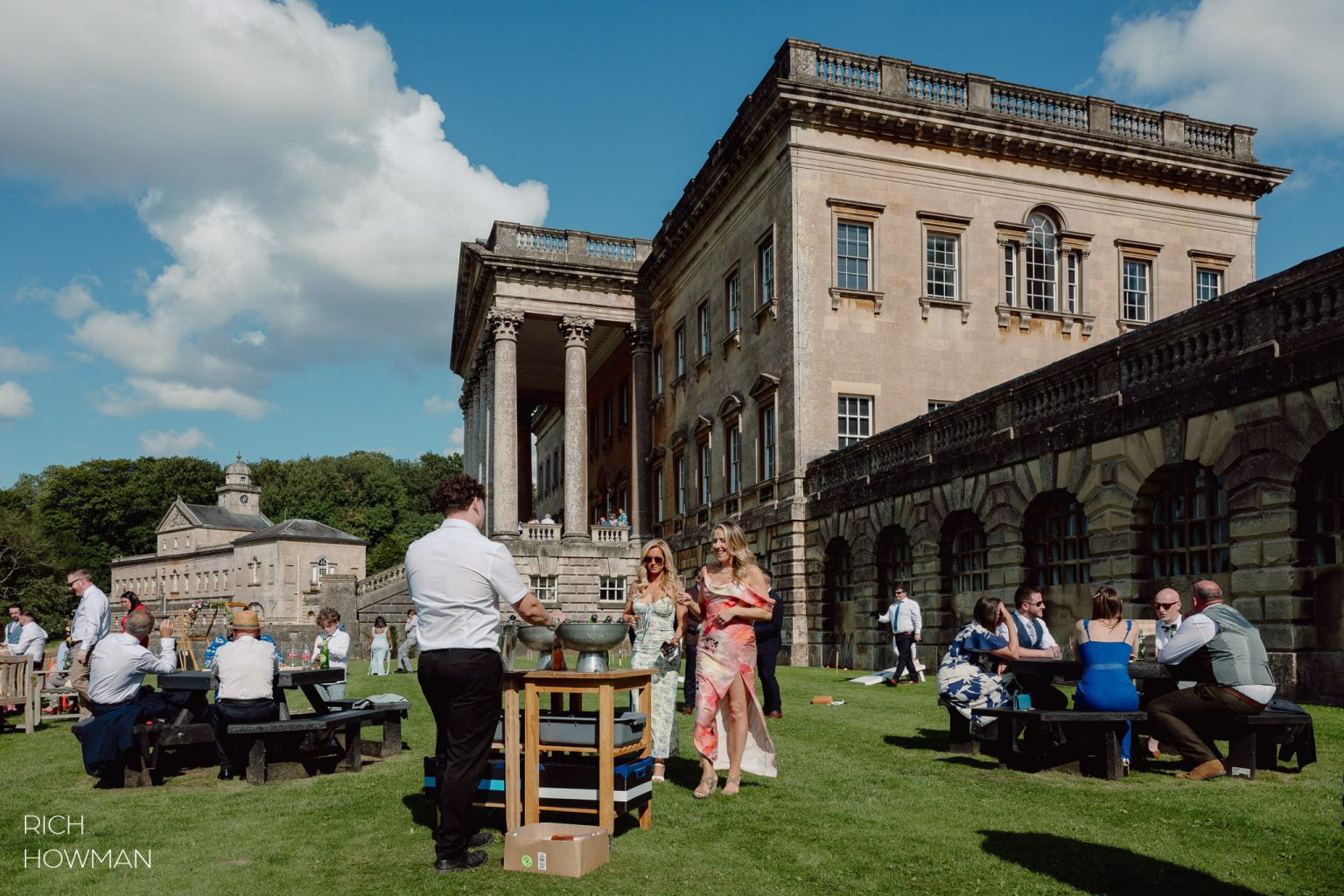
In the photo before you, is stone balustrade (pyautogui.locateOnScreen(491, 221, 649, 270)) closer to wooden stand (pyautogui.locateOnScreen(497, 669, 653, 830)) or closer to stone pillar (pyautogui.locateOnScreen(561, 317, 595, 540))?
stone pillar (pyautogui.locateOnScreen(561, 317, 595, 540))

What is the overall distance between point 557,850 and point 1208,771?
5.29 metres

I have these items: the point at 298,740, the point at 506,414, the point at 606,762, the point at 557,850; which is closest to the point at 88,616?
the point at 298,740

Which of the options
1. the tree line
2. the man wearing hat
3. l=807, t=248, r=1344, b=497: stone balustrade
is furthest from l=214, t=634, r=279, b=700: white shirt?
the tree line

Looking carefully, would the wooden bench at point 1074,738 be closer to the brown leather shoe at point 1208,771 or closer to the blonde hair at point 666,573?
the brown leather shoe at point 1208,771

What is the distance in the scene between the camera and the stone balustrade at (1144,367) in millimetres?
13430

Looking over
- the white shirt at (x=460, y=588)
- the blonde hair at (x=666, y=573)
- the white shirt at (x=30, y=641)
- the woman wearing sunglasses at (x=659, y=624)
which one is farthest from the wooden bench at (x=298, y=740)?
the white shirt at (x=30, y=641)

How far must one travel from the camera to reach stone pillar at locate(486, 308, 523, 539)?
44.0m

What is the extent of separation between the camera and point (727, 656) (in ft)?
27.0

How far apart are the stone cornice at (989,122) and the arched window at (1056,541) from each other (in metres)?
13.7

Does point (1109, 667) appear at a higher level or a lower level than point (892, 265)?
lower

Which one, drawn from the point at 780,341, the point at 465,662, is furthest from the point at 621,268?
the point at 465,662

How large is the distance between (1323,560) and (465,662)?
37.4ft

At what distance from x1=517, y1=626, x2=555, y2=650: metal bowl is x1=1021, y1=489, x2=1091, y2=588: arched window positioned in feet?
41.8

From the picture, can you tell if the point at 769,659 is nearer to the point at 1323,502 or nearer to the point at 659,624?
the point at 659,624
